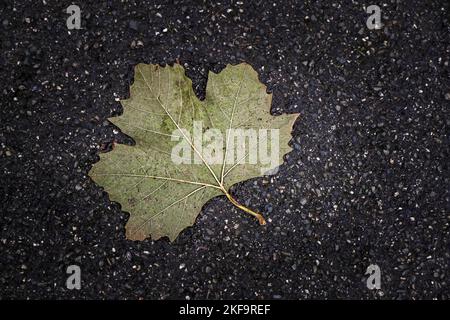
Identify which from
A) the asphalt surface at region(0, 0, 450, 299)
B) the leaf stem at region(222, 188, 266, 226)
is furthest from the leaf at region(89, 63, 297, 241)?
the asphalt surface at region(0, 0, 450, 299)

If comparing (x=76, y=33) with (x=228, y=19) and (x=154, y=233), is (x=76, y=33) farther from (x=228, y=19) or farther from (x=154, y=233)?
(x=154, y=233)

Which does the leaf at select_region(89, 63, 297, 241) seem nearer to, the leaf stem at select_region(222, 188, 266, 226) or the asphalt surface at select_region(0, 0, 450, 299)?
the leaf stem at select_region(222, 188, 266, 226)

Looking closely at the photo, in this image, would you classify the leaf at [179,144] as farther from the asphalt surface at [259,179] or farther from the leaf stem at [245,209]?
the asphalt surface at [259,179]

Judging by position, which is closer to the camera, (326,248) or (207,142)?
(207,142)

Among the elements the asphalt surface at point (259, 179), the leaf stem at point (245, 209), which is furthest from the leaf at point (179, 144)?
the asphalt surface at point (259, 179)

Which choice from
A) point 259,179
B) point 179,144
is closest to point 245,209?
point 259,179
